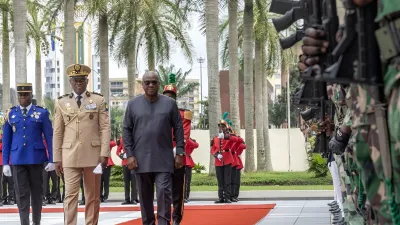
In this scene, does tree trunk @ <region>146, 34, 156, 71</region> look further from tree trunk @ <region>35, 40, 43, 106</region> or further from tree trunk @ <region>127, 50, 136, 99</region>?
tree trunk @ <region>35, 40, 43, 106</region>

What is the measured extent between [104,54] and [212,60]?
708 cm

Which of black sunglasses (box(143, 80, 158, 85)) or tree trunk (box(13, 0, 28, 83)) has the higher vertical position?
tree trunk (box(13, 0, 28, 83))

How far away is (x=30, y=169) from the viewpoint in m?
12.2

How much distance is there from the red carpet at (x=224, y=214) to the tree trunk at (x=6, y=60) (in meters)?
20.0

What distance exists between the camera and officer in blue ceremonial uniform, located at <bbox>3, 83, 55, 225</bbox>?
12109mm

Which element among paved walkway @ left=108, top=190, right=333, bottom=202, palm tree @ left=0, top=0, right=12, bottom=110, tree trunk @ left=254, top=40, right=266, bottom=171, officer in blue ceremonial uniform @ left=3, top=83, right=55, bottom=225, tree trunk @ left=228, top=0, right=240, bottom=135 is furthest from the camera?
tree trunk @ left=254, top=40, right=266, bottom=171

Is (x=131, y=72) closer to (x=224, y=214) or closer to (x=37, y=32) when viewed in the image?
(x=37, y=32)

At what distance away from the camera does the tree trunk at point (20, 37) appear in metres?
28.5

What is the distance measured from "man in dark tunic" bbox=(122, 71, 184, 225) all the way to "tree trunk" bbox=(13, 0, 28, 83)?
716 inches

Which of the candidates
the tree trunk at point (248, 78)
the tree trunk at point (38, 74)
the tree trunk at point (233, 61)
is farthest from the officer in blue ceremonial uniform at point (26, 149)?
the tree trunk at point (38, 74)

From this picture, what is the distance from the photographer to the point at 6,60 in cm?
3916

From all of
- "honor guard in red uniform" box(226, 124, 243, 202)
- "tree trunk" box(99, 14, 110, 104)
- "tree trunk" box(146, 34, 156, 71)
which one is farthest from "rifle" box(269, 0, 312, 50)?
"tree trunk" box(146, 34, 156, 71)

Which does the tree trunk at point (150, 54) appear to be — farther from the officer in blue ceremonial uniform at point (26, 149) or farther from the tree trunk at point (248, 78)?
the officer in blue ceremonial uniform at point (26, 149)

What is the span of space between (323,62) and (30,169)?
7.81m
